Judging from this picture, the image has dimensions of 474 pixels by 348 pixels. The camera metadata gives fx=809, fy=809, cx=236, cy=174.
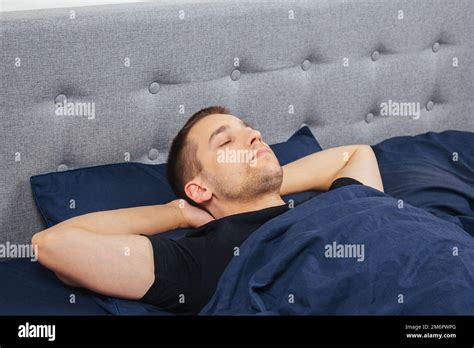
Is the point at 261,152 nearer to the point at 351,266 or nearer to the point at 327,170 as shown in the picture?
the point at 327,170

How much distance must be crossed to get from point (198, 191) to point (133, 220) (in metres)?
0.16

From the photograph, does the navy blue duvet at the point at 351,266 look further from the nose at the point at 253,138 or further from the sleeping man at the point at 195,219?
the nose at the point at 253,138

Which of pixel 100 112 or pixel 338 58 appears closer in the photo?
pixel 100 112

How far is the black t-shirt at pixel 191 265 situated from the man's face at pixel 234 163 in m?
0.11

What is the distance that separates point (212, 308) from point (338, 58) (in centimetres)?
98

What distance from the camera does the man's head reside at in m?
1.71

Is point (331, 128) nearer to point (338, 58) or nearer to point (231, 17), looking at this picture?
point (338, 58)

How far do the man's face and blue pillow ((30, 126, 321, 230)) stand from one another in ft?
0.55

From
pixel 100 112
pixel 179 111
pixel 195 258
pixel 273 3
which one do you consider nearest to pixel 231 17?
pixel 273 3

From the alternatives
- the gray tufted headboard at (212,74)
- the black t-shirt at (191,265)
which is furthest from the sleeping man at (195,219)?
the gray tufted headboard at (212,74)

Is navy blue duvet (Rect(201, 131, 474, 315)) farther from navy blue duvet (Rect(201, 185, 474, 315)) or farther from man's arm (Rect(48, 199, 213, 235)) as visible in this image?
man's arm (Rect(48, 199, 213, 235))

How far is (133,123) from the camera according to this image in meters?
1.93

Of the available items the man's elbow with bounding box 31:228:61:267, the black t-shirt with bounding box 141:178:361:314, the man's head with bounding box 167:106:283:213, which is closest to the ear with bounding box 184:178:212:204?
the man's head with bounding box 167:106:283:213

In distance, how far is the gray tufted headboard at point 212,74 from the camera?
1810mm
